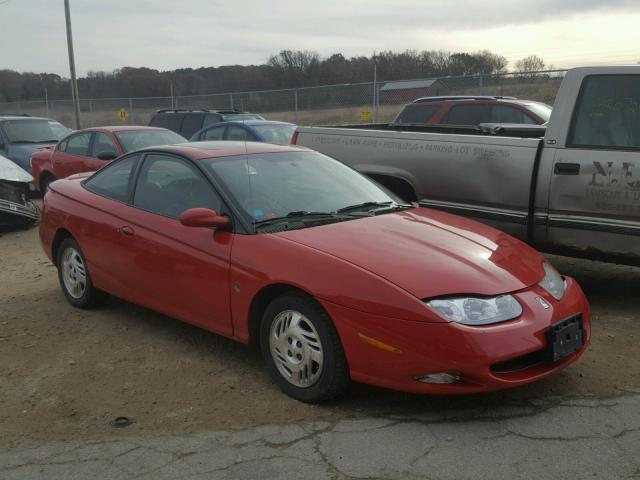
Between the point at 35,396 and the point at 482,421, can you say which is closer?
the point at 482,421

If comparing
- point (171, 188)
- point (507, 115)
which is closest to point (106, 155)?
point (171, 188)

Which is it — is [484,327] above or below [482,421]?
above

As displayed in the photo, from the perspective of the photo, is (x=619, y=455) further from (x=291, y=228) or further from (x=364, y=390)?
(x=291, y=228)

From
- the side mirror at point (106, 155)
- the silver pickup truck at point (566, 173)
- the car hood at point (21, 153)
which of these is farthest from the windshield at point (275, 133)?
the silver pickup truck at point (566, 173)

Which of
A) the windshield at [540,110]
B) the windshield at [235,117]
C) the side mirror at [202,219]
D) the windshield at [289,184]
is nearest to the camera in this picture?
the side mirror at [202,219]

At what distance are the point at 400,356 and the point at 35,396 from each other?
2248 mm

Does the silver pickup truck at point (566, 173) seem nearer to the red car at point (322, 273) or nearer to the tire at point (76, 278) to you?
the red car at point (322, 273)

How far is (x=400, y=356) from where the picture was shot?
128 inches

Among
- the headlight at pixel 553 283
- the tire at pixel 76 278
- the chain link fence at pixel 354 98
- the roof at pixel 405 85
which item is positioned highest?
the roof at pixel 405 85

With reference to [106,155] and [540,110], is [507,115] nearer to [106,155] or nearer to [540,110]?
[540,110]

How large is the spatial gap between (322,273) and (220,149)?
1.70 meters

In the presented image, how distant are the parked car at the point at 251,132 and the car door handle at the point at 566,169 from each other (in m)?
7.03

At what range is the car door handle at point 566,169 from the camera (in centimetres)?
502

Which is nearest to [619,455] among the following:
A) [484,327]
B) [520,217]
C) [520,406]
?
[520,406]
